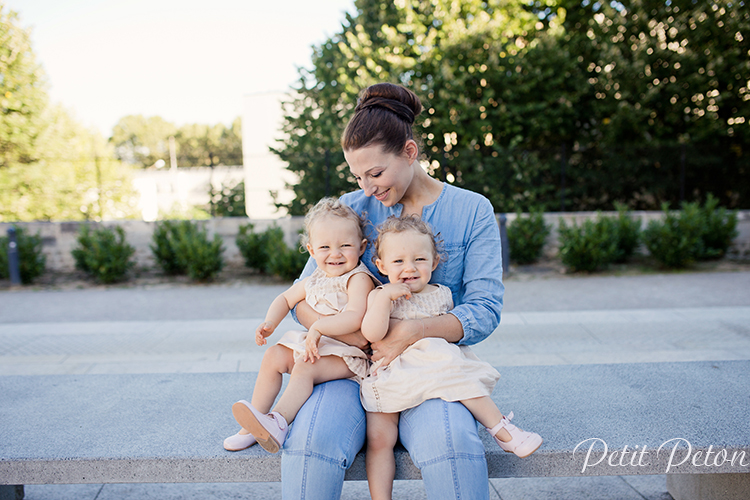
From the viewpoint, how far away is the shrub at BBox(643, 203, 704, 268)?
25.1ft

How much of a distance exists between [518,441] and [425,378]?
14.8 inches

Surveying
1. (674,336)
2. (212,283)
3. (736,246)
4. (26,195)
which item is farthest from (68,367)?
(26,195)

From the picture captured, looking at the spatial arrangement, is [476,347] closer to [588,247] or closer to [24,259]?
[588,247]

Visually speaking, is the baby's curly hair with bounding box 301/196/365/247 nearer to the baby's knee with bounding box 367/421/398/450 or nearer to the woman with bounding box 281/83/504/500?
the woman with bounding box 281/83/504/500

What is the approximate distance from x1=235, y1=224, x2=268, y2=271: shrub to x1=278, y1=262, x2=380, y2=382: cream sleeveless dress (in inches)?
249

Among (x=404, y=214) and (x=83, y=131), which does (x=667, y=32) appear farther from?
(x=83, y=131)

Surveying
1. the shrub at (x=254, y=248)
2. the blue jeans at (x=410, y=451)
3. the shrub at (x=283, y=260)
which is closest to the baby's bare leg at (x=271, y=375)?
the blue jeans at (x=410, y=451)

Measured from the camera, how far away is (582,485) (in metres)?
2.65

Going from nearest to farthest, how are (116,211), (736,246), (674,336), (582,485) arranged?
(582,485) → (674,336) → (736,246) → (116,211)

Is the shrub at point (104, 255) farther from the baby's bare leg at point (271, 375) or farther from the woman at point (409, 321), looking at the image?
the baby's bare leg at point (271, 375)

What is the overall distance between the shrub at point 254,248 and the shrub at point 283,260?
227 mm

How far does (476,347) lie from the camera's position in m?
4.41

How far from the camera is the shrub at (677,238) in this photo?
25.1ft

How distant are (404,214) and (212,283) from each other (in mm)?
6400
